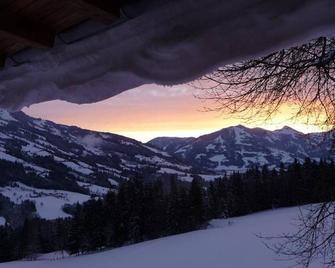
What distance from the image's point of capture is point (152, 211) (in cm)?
5038

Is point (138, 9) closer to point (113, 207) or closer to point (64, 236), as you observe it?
point (113, 207)

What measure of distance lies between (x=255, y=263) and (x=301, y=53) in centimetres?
1711

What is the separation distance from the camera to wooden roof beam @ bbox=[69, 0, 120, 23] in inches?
80.0

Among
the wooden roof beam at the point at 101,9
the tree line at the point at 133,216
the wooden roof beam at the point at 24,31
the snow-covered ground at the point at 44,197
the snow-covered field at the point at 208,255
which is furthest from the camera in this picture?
the snow-covered ground at the point at 44,197

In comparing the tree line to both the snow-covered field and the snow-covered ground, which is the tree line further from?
the snow-covered ground

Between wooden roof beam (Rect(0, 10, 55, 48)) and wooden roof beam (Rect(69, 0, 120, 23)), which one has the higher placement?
wooden roof beam (Rect(0, 10, 55, 48))

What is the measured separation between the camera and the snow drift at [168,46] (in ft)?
5.91

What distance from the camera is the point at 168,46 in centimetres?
216

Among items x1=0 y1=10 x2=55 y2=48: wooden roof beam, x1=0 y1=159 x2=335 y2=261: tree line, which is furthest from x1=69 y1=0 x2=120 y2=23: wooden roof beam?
x1=0 y1=159 x2=335 y2=261: tree line

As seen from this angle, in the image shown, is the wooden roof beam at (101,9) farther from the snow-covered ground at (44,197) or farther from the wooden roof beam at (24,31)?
the snow-covered ground at (44,197)

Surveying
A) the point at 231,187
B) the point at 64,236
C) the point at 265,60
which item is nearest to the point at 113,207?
the point at 64,236

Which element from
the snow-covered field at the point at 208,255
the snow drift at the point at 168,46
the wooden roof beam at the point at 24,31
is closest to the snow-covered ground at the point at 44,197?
the snow-covered field at the point at 208,255

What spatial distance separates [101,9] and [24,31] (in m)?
0.58

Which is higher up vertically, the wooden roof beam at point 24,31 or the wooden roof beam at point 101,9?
the wooden roof beam at point 24,31
